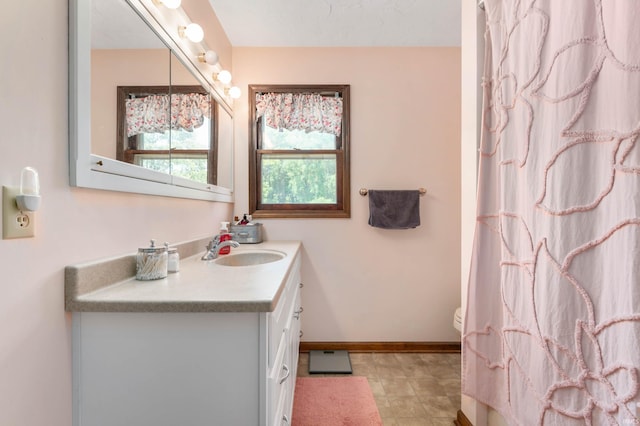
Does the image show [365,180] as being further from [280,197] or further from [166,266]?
[166,266]

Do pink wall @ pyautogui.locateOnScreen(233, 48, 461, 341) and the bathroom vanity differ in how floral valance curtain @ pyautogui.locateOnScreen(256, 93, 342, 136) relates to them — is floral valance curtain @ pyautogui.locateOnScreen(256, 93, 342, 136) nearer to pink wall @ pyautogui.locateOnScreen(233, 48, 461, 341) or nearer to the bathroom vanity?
pink wall @ pyautogui.locateOnScreen(233, 48, 461, 341)

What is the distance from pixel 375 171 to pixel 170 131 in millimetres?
1478

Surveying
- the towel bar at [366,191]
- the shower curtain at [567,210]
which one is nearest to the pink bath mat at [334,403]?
the shower curtain at [567,210]

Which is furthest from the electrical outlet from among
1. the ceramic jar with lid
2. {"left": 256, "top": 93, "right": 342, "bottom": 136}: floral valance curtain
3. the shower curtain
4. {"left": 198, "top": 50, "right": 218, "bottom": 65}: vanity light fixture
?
{"left": 256, "top": 93, "right": 342, "bottom": 136}: floral valance curtain

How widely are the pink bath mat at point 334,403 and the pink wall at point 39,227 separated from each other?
1171 mm

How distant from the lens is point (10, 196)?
640 millimetres

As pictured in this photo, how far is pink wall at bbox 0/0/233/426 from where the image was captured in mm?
644

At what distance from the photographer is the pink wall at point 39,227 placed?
0.64 metres

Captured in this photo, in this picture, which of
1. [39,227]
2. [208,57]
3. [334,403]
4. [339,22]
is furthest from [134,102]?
[334,403]

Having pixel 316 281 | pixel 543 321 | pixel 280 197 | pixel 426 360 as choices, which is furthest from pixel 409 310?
pixel 543 321

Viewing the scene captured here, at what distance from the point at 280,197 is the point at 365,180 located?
68cm

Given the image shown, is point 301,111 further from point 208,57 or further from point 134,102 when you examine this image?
point 134,102

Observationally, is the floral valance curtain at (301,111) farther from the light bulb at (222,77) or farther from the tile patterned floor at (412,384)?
the tile patterned floor at (412,384)

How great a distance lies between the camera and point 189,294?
2.77 ft
